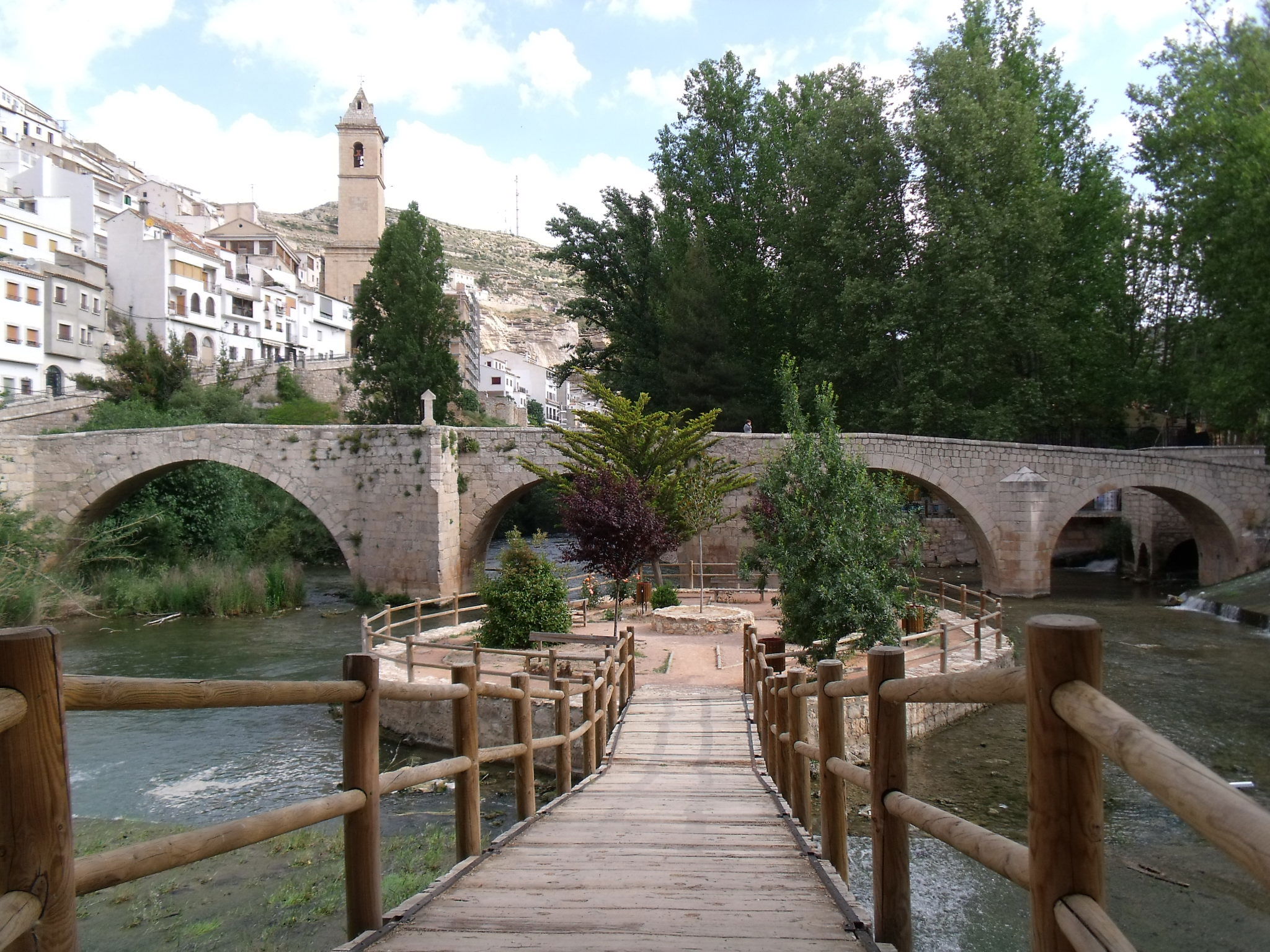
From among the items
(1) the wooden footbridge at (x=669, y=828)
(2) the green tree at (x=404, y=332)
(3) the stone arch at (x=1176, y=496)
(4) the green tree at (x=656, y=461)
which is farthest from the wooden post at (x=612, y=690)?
(2) the green tree at (x=404, y=332)

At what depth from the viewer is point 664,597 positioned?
57.3ft

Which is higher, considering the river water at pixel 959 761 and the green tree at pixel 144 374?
the green tree at pixel 144 374

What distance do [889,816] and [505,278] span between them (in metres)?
121

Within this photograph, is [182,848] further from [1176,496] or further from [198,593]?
[1176,496]

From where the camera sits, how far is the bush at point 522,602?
12.7 metres

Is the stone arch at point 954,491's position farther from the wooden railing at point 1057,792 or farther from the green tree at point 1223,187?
the wooden railing at point 1057,792

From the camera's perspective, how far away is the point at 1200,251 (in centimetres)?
2400

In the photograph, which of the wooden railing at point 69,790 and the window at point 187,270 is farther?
the window at point 187,270

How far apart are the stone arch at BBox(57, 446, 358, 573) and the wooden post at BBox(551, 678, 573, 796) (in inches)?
655

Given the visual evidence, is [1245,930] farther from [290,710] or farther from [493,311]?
[493,311]

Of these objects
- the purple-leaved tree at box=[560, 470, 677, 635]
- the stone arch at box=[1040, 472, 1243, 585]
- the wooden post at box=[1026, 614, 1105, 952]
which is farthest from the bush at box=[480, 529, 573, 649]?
the stone arch at box=[1040, 472, 1243, 585]

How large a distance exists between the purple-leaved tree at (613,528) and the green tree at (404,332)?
17.8 m

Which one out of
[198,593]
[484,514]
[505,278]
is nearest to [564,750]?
[484,514]

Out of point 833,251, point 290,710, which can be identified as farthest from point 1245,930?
point 833,251
